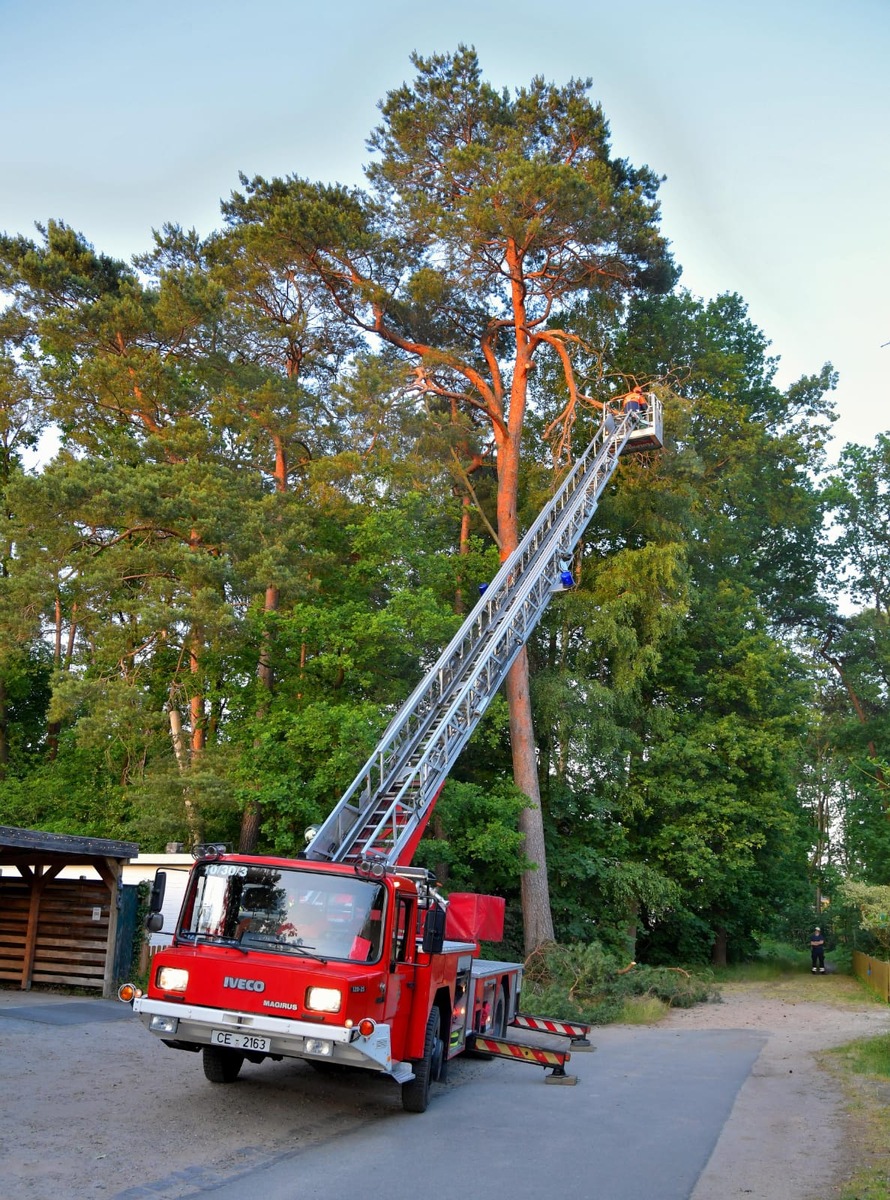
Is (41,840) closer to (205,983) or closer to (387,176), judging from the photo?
(205,983)

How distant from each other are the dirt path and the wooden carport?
9888mm

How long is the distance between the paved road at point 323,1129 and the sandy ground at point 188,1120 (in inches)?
1.0

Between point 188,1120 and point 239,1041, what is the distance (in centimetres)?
84

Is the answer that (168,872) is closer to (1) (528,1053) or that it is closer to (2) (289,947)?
(1) (528,1053)

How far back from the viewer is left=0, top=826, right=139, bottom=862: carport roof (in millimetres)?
13812

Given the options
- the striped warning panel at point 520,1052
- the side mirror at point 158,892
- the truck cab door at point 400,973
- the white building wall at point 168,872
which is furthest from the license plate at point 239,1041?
the white building wall at point 168,872

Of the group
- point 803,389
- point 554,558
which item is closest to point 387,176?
point 554,558

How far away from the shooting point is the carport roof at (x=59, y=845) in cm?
1381

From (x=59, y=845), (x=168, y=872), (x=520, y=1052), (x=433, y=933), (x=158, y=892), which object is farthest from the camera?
(x=168, y=872)

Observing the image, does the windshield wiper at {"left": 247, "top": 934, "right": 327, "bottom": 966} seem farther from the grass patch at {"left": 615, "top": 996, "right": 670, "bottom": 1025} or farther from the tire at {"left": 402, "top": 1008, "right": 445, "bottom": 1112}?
the grass patch at {"left": 615, "top": 996, "right": 670, "bottom": 1025}

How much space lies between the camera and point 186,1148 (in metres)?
7.33

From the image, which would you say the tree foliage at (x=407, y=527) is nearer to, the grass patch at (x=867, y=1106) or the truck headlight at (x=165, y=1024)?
the grass patch at (x=867, y=1106)

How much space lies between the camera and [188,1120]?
26.8 feet

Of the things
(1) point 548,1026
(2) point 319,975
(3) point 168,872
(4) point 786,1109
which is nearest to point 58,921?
(3) point 168,872
